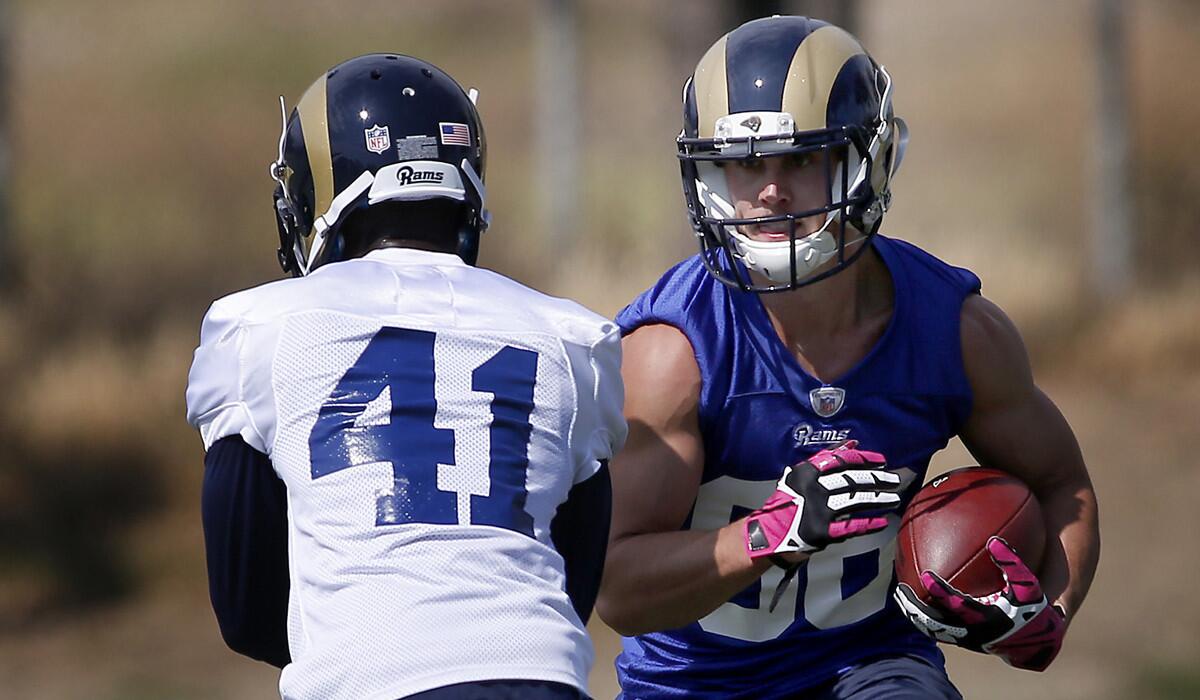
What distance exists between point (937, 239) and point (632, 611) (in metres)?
8.16

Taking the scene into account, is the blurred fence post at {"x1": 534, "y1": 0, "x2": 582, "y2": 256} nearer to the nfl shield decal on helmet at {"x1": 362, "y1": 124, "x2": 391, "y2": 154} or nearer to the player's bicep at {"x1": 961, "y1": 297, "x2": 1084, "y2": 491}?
the player's bicep at {"x1": 961, "y1": 297, "x2": 1084, "y2": 491}

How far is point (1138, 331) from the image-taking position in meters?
10.3

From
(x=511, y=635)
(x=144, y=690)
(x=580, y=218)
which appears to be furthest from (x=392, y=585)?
(x=580, y=218)

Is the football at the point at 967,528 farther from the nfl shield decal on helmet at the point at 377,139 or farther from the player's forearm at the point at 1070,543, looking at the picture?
the nfl shield decal on helmet at the point at 377,139

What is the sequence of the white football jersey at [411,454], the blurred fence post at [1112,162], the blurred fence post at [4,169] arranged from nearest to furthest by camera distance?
the white football jersey at [411,454] → the blurred fence post at [4,169] → the blurred fence post at [1112,162]

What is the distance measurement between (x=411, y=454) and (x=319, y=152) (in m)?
0.75

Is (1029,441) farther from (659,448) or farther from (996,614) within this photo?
(659,448)

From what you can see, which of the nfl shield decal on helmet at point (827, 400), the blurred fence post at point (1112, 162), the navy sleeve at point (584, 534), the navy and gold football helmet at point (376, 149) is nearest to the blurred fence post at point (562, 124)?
the blurred fence post at point (1112, 162)

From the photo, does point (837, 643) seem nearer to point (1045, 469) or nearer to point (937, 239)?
point (1045, 469)

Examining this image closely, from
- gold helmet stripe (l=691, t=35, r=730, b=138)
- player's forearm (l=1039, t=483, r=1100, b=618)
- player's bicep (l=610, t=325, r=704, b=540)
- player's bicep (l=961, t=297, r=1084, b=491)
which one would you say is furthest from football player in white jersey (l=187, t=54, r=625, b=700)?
player's forearm (l=1039, t=483, r=1100, b=618)

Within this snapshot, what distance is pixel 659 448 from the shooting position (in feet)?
11.2

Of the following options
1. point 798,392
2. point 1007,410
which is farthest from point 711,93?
point 1007,410

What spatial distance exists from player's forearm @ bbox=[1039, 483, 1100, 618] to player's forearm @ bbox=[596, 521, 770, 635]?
718 mm

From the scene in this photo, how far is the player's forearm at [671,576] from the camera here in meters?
3.20
